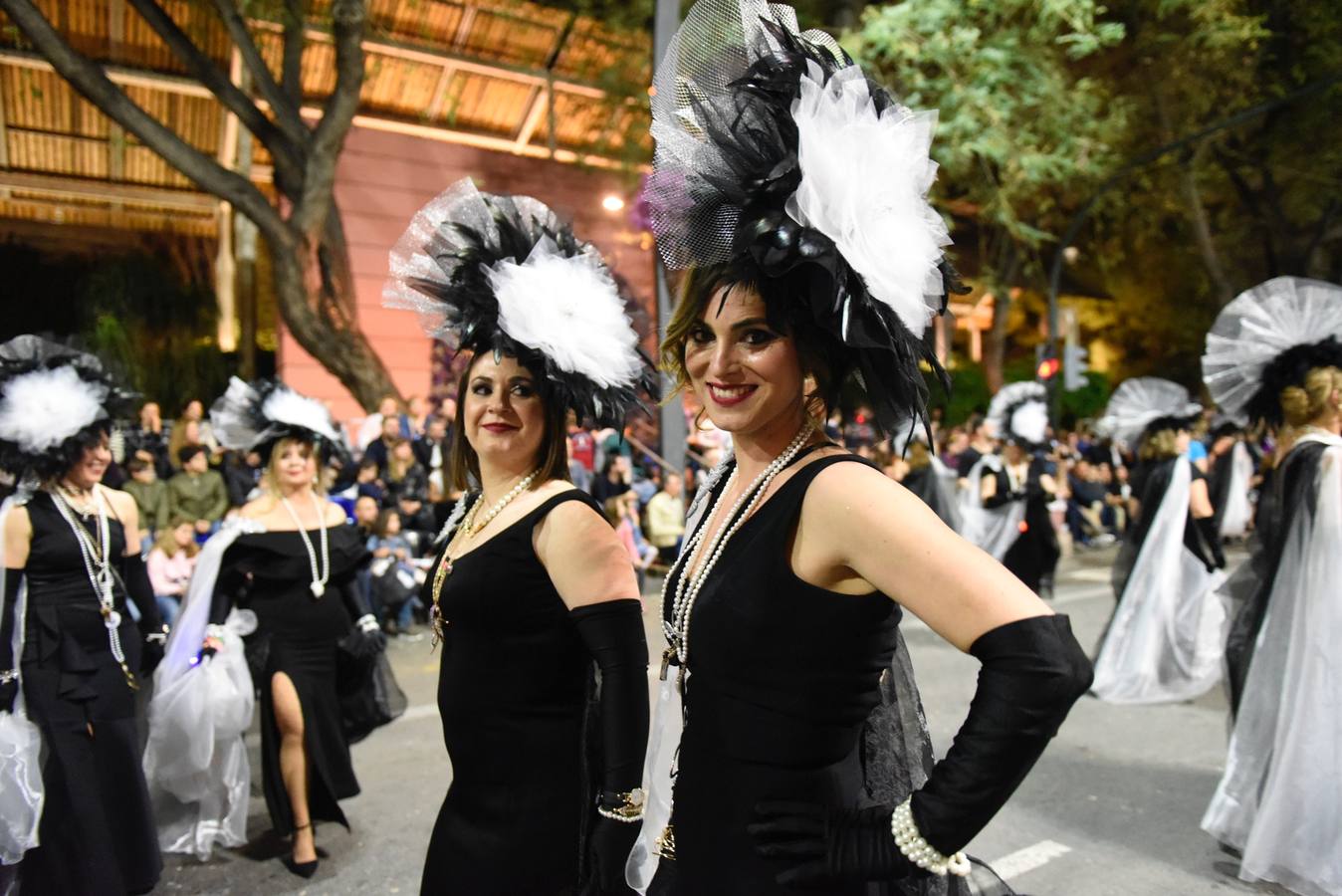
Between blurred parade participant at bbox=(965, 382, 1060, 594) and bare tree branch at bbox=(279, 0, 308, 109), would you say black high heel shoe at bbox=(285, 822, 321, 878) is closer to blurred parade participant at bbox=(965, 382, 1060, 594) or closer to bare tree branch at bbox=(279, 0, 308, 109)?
blurred parade participant at bbox=(965, 382, 1060, 594)

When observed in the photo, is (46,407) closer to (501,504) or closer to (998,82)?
(501,504)

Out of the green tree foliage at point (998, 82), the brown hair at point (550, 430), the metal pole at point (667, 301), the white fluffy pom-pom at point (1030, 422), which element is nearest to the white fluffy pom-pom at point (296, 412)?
the brown hair at point (550, 430)

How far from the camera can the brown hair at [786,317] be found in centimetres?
177

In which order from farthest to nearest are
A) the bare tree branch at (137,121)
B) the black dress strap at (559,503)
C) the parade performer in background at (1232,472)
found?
the parade performer in background at (1232,472)
the bare tree branch at (137,121)
the black dress strap at (559,503)

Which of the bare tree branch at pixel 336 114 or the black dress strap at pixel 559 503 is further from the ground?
the bare tree branch at pixel 336 114

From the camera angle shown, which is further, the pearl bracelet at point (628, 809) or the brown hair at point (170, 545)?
the brown hair at point (170, 545)

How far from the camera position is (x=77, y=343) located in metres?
4.41

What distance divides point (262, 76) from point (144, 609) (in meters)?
7.72

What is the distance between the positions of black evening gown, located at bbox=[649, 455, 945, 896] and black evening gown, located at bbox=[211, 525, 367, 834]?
3.26 m

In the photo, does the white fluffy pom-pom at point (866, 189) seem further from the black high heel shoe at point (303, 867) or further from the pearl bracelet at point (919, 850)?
the black high heel shoe at point (303, 867)

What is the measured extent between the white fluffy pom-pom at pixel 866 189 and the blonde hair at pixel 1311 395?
3553mm

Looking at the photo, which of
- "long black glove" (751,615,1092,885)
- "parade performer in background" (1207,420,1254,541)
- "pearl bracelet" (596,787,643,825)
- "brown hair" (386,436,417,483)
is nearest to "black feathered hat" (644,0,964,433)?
"long black glove" (751,615,1092,885)

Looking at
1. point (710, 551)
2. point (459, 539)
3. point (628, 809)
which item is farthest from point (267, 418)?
point (710, 551)

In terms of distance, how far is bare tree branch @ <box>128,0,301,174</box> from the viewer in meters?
10.1
